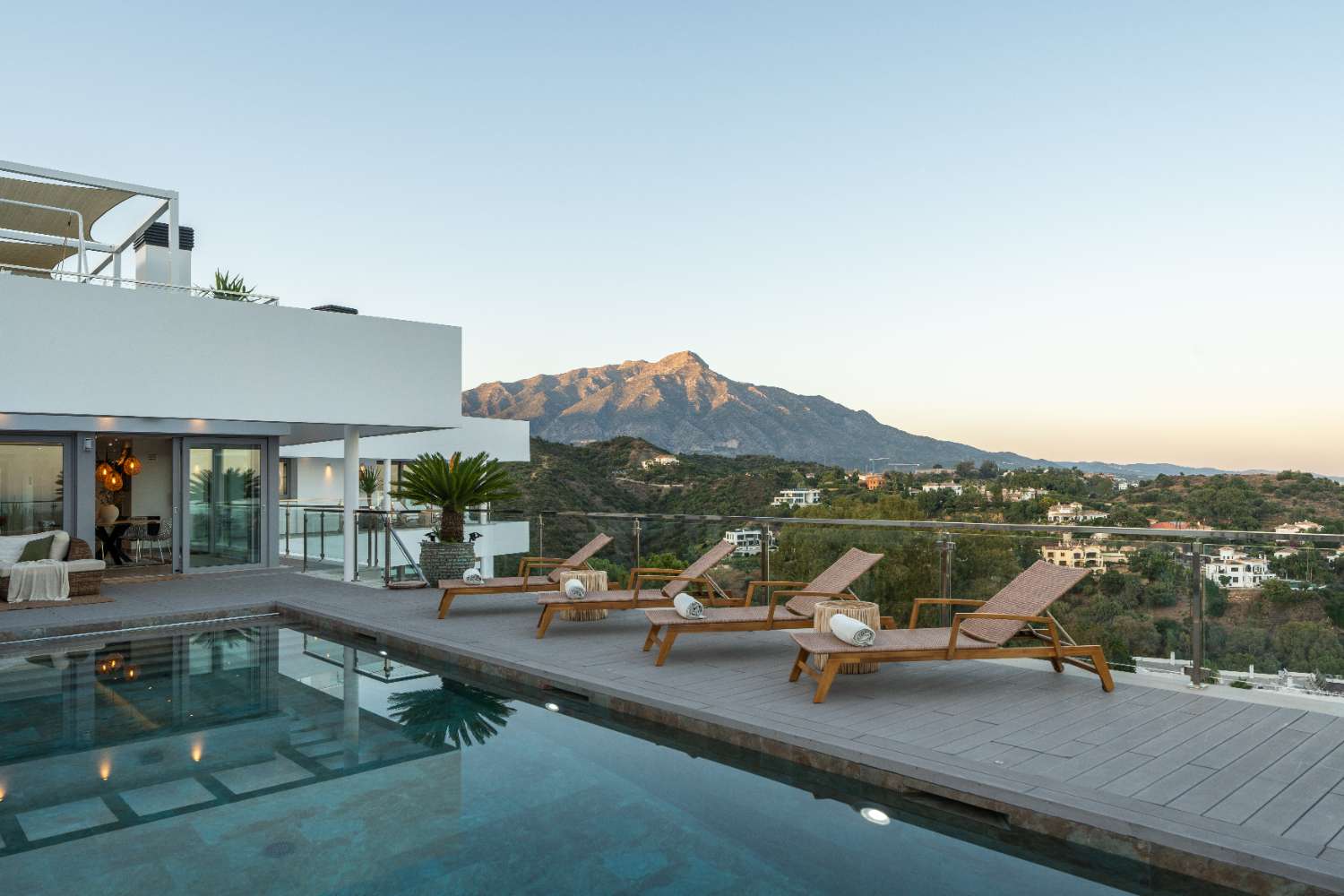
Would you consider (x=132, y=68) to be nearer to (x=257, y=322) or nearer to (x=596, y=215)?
(x=257, y=322)

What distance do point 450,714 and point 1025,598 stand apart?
4.08 m

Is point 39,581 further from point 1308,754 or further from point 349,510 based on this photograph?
point 1308,754

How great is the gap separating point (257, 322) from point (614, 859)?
11.2 metres

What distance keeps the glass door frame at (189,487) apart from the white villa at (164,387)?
2 cm

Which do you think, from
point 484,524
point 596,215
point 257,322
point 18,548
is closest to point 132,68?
point 257,322

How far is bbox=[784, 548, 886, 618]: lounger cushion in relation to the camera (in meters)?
7.17

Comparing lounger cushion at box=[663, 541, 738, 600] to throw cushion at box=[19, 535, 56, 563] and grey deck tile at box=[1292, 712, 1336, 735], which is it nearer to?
grey deck tile at box=[1292, 712, 1336, 735]

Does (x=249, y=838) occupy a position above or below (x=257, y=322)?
below

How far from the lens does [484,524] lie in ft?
59.0

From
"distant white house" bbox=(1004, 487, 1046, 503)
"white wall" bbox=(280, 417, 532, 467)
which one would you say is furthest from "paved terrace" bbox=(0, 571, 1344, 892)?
"white wall" bbox=(280, 417, 532, 467)

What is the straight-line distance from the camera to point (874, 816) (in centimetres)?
404

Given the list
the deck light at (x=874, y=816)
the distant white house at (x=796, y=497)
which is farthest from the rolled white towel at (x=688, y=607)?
the distant white house at (x=796, y=497)

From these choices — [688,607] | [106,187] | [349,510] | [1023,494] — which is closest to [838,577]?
[688,607]

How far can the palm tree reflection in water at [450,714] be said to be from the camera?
5555 millimetres
